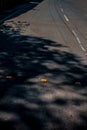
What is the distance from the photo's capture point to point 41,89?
711cm

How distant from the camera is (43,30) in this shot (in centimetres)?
1532

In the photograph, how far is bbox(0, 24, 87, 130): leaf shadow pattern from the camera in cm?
557

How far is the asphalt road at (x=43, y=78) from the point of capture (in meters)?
5.63

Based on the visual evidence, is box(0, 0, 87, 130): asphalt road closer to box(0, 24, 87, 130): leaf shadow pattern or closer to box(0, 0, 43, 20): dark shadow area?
box(0, 24, 87, 130): leaf shadow pattern

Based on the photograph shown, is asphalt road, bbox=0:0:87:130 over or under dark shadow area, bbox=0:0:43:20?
over

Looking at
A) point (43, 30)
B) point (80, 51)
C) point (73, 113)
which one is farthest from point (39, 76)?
point (43, 30)

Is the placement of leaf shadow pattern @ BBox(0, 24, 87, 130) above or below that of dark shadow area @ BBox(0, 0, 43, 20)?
above

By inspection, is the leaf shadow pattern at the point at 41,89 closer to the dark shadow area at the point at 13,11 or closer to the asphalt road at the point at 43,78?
the asphalt road at the point at 43,78

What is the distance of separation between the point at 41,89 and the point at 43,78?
0.84 metres

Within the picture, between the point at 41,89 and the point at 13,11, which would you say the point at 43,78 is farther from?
the point at 13,11

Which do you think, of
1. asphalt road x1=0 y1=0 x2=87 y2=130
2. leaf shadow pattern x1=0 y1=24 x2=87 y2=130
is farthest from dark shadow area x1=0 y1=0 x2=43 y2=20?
leaf shadow pattern x1=0 y1=24 x2=87 y2=130

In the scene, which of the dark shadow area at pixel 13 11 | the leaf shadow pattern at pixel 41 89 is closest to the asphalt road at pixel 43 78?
the leaf shadow pattern at pixel 41 89

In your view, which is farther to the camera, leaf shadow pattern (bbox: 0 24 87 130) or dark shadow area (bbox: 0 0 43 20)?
dark shadow area (bbox: 0 0 43 20)

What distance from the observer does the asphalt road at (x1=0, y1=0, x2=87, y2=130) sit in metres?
5.63
